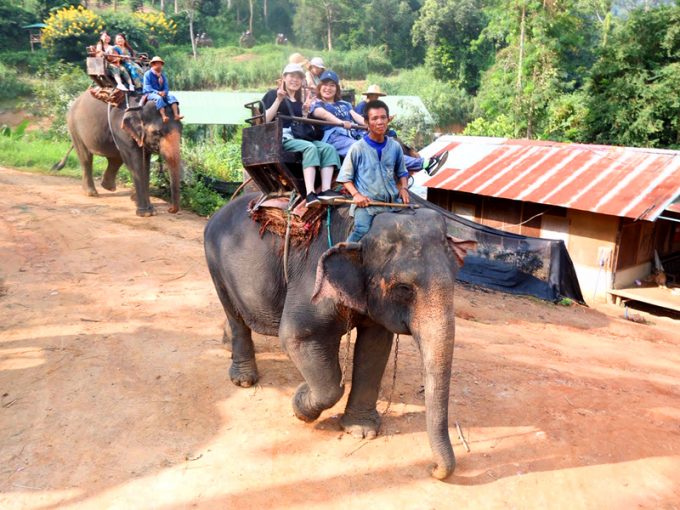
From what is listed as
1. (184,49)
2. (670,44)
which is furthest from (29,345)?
(184,49)

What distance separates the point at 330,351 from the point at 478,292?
8.68 m

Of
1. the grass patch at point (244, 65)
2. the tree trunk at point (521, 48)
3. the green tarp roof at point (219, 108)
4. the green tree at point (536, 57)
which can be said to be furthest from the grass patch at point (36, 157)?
the grass patch at point (244, 65)

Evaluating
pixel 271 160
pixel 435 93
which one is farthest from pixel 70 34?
pixel 271 160

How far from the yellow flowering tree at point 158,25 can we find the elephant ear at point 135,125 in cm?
3469

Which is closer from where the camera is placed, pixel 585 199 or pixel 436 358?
pixel 436 358

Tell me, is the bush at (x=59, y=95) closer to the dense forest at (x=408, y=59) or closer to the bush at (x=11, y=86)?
the dense forest at (x=408, y=59)

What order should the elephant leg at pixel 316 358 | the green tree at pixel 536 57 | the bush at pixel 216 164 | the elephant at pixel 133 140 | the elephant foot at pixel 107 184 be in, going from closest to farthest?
the elephant leg at pixel 316 358 < the elephant at pixel 133 140 < the elephant foot at pixel 107 184 < the bush at pixel 216 164 < the green tree at pixel 536 57

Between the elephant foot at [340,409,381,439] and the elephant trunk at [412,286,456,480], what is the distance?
3.92 ft

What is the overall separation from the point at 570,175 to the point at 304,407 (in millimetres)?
11793

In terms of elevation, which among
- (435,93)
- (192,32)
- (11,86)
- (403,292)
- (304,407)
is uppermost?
(192,32)

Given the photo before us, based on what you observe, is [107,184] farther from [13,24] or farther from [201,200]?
[13,24]

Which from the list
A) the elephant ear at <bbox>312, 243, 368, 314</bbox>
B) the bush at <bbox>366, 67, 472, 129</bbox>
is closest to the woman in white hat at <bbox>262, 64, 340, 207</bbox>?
the elephant ear at <bbox>312, 243, 368, 314</bbox>

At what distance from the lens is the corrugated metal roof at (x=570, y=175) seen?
13.0 metres

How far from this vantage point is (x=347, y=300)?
405 centimetres
